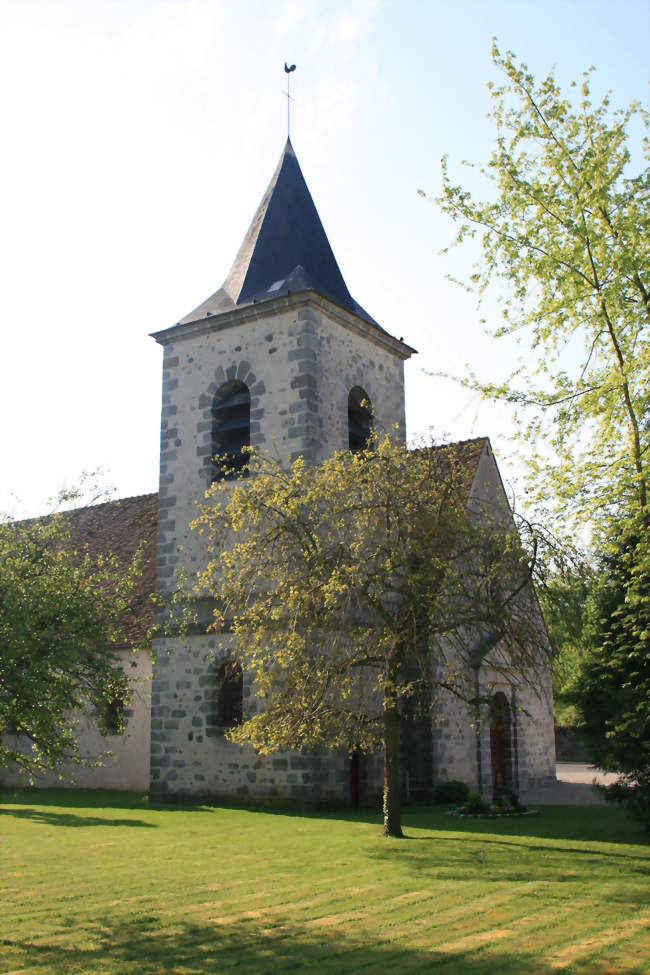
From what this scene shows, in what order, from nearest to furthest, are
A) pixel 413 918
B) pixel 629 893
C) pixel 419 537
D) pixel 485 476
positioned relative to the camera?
pixel 413 918 < pixel 629 893 < pixel 419 537 < pixel 485 476

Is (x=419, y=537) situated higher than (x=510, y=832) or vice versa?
(x=419, y=537)

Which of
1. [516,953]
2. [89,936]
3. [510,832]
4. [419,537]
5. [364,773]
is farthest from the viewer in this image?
[364,773]

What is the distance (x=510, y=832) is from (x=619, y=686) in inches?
105

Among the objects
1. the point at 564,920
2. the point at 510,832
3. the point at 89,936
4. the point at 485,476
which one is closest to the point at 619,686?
the point at 510,832

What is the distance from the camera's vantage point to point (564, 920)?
279 inches

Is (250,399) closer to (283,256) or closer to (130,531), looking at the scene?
(283,256)

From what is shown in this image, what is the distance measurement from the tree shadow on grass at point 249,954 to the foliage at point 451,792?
37.4 ft

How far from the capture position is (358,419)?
19312 mm

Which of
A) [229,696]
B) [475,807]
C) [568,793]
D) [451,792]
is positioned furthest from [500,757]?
[229,696]

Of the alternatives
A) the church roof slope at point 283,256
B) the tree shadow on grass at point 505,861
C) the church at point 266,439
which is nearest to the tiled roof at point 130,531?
the church at point 266,439

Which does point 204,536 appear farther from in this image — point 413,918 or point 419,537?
point 413,918

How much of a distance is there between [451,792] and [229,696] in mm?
4592

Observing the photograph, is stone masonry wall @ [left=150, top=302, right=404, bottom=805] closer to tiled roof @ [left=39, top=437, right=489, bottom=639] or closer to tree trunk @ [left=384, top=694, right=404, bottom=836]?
tiled roof @ [left=39, top=437, right=489, bottom=639]

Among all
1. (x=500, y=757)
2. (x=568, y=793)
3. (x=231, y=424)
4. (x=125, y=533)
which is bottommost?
(x=568, y=793)
